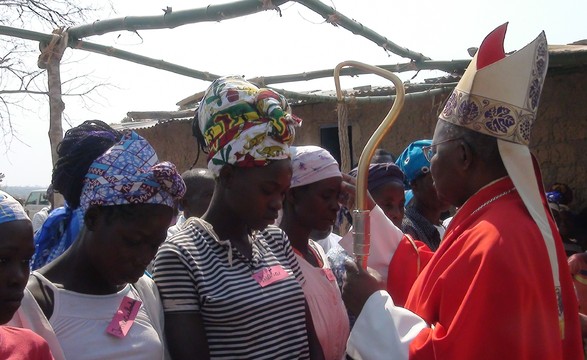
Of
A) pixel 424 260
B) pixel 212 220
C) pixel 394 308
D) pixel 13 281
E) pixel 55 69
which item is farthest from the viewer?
pixel 55 69

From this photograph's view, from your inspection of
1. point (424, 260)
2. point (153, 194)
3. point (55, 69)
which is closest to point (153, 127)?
point (55, 69)

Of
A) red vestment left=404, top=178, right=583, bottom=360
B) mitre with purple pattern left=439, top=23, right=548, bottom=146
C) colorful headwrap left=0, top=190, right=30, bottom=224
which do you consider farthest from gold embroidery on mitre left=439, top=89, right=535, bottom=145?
colorful headwrap left=0, top=190, right=30, bottom=224

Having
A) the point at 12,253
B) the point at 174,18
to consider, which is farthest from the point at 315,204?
the point at 174,18

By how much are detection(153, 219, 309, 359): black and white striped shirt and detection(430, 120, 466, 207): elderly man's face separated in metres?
0.66

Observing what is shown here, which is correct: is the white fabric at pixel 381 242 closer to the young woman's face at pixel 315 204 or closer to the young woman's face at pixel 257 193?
the young woman's face at pixel 315 204

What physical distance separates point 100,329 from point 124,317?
9 centimetres

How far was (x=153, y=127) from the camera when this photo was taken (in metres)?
11.4

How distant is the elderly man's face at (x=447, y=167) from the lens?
7.55 ft

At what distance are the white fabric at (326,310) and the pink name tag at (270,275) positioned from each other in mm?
247

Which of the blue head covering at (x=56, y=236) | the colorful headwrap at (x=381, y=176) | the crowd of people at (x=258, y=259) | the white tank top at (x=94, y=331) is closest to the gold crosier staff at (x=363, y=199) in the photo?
the crowd of people at (x=258, y=259)

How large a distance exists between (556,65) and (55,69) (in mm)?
5027

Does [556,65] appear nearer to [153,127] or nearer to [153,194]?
[153,194]

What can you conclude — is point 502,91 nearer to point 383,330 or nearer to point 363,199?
point 363,199

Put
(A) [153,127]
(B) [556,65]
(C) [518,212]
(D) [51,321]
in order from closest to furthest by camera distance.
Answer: (D) [51,321], (C) [518,212], (B) [556,65], (A) [153,127]
